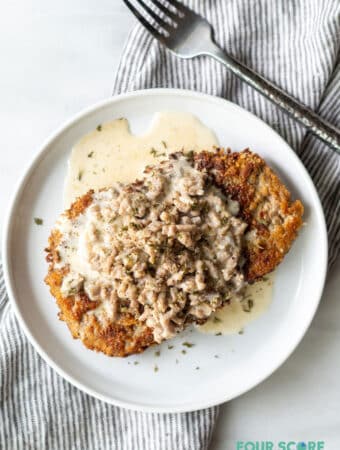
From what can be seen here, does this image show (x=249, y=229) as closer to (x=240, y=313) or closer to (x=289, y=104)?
(x=240, y=313)

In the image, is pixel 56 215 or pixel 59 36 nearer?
pixel 56 215

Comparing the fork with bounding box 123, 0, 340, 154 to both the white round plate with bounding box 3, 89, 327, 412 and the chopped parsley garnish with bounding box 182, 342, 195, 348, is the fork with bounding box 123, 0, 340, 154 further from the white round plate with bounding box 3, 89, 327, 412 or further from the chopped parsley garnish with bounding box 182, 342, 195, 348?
the chopped parsley garnish with bounding box 182, 342, 195, 348

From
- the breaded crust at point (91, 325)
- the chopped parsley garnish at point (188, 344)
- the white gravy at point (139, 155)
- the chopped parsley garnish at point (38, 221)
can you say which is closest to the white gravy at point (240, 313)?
the white gravy at point (139, 155)

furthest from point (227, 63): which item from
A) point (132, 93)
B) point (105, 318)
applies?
point (105, 318)

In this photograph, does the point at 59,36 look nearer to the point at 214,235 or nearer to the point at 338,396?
the point at 214,235

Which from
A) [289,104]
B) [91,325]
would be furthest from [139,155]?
[91,325]

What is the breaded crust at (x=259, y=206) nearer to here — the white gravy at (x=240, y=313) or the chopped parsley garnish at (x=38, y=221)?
the white gravy at (x=240, y=313)
